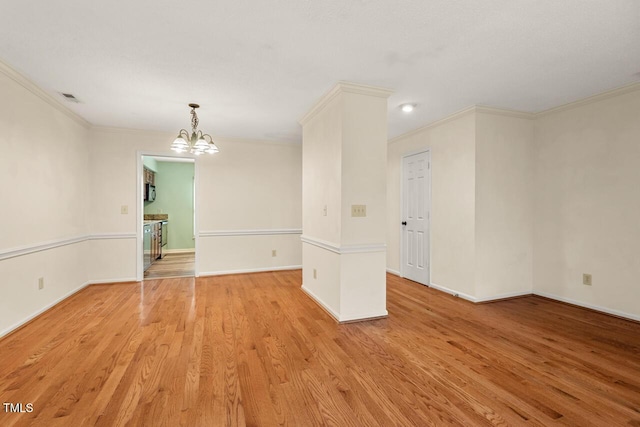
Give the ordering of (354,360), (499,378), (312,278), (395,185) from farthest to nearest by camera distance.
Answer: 1. (395,185)
2. (312,278)
3. (354,360)
4. (499,378)

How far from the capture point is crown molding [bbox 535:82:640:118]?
3.07 meters

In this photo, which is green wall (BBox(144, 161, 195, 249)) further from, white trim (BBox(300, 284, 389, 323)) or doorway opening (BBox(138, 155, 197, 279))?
white trim (BBox(300, 284, 389, 323))

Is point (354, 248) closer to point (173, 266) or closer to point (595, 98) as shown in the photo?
point (595, 98)

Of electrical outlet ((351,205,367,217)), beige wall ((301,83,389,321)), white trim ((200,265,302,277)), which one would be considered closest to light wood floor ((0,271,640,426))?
beige wall ((301,83,389,321))

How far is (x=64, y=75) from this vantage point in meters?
2.82

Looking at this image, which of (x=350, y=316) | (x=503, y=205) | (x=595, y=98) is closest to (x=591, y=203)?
(x=503, y=205)

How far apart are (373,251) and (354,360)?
1.22 m

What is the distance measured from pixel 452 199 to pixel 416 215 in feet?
2.63

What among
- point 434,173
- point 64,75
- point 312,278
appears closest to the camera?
point 64,75

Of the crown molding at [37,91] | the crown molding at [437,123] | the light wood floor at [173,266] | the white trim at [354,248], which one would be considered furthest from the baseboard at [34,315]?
the crown molding at [437,123]

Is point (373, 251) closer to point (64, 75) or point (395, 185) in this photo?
point (395, 185)

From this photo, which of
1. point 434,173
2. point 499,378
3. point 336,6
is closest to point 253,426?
point 499,378

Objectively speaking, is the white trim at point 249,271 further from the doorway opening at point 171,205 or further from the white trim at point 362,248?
the white trim at point 362,248

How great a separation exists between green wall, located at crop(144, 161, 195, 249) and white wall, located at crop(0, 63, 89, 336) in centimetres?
375
